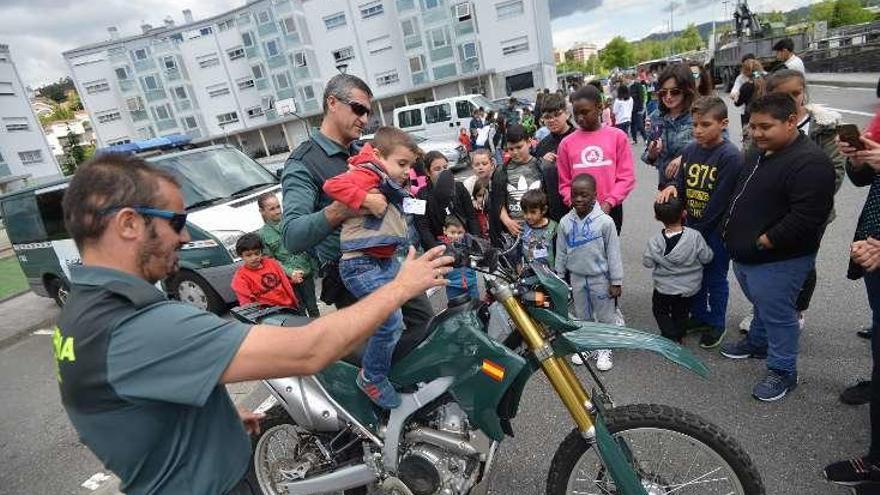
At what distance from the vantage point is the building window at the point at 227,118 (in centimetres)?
4059

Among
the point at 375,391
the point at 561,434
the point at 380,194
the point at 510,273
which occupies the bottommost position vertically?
the point at 561,434

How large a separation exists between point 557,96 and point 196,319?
12.1 feet

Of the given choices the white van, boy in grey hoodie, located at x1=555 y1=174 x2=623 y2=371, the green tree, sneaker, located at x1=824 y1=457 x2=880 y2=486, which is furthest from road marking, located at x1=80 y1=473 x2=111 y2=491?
the green tree

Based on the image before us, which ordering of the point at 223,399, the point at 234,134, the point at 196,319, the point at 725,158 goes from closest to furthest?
1. the point at 196,319
2. the point at 223,399
3. the point at 725,158
4. the point at 234,134

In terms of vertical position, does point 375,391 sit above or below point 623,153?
below

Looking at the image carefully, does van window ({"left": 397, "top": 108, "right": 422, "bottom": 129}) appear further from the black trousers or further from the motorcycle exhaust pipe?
the motorcycle exhaust pipe

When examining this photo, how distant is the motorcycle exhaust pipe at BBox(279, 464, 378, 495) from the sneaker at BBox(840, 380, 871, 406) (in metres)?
2.65

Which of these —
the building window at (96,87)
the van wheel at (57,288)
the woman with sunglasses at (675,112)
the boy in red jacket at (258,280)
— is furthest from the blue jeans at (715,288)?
the building window at (96,87)

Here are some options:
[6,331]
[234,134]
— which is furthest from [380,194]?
[234,134]

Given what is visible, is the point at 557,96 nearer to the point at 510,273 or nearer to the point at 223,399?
the point at 510,273

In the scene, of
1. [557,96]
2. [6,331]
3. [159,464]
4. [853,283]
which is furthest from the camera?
[6,331]

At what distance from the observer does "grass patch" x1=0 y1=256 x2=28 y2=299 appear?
9.07 metres

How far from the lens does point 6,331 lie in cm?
681

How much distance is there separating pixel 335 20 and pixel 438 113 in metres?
26.8
